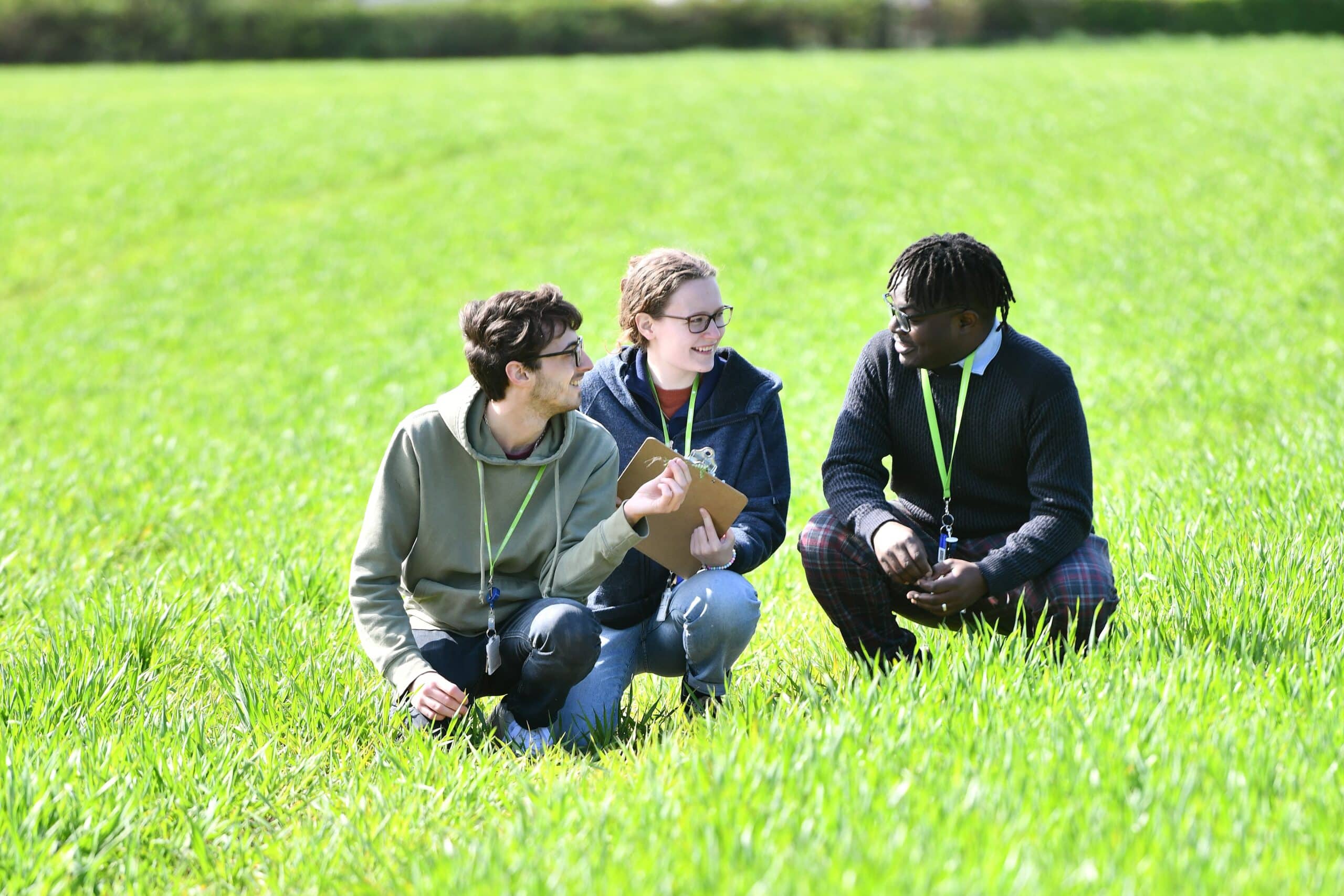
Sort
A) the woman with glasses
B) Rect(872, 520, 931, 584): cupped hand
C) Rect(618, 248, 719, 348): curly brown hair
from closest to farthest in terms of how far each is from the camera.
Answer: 1. Rect(872, 520, 931, 584): cupped hand
2. the woman with glasses
3. Rect(618, 248, 719, 348): curly brown hair

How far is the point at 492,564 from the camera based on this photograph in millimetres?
3564

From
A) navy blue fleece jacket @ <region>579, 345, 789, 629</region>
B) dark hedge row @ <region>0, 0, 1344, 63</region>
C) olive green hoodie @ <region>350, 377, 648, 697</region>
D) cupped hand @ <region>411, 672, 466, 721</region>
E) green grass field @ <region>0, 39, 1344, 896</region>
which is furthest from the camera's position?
dark hedge row @ <region>0, 0, 1344, 63</region>

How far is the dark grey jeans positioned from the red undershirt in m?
0.71

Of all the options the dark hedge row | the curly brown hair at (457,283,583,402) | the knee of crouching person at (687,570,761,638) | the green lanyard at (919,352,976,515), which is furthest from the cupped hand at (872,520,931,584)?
the dark hedge row

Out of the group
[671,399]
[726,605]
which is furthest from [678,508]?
[671,399]

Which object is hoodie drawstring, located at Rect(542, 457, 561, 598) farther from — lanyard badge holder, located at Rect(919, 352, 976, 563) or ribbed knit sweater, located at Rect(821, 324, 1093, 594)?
lanyard badge holder, located at Rect(919, 352, 976, 563)

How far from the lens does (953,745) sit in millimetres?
2645

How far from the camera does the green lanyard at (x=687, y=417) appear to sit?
12.4 ft

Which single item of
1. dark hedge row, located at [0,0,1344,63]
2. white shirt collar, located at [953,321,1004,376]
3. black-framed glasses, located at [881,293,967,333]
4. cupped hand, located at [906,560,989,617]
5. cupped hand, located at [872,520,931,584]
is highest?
dark hedge row, located at [0,0,1344,63]

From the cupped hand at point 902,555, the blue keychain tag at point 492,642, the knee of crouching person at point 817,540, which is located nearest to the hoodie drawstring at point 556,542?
the blue keychain tag at point 492,642

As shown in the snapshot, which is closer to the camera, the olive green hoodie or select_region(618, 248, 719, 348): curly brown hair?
the olive green hoodie

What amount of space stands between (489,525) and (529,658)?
42cm

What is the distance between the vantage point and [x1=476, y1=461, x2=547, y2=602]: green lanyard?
3.53 metres

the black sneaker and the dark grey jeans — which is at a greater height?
the dark grey jeans
